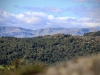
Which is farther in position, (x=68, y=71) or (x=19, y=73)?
(x=19, y=73)

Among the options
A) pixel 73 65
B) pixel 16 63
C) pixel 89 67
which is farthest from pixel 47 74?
pixel 16 63

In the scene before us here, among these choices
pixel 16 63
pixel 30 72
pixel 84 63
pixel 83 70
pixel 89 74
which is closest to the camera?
pixel 89 74

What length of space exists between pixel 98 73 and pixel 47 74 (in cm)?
73

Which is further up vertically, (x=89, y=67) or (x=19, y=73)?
(x=89, y=67)

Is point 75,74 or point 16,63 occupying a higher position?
point 75,74

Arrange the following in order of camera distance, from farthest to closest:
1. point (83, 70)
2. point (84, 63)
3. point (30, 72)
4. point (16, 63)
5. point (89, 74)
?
point (16, 63) → point (30, 72) → point (84, 63) → point (83, 70) → point (89, 74)

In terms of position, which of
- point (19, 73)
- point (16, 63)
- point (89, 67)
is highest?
point (89, 67)

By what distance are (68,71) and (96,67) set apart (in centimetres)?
40

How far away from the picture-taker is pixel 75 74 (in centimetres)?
301

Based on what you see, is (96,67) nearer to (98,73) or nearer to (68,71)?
(98,73)

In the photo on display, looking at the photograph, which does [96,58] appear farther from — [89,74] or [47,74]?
[47,74]

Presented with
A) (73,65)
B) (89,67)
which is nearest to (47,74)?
(73,65)

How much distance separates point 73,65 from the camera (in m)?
3.29

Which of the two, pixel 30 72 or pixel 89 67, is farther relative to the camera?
pixel 30 72
